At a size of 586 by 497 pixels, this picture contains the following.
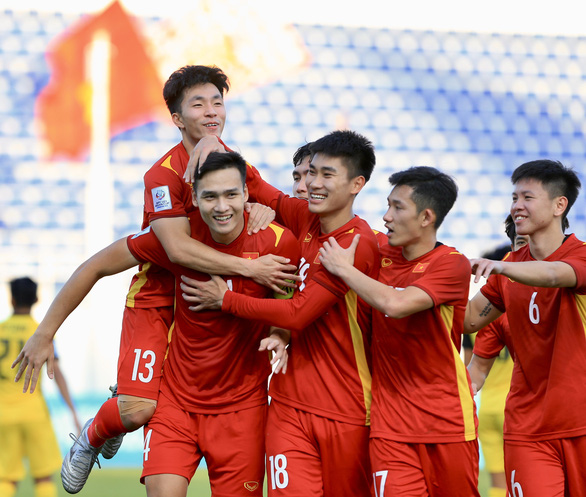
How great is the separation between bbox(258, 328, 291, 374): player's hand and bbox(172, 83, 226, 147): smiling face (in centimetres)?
119

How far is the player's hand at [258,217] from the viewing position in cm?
430

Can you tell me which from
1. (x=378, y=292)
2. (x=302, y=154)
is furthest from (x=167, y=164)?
(x=378, y=292)

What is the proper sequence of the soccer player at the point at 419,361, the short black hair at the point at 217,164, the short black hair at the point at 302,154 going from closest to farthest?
1. the soccer player at the point at 419,361
2. the short black hair at the point at 217,164
3. the short black hair at the point at 302,154

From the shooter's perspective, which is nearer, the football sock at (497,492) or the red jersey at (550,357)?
the red jersey at (550,357)

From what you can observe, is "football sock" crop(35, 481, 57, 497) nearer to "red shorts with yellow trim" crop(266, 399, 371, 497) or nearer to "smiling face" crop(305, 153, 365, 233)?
"red shorts with yellow trim" crop(266, 399, 371, 497)

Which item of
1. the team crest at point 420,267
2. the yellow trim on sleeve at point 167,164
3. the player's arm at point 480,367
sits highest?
the yellow trim on sleeve at point 167,164

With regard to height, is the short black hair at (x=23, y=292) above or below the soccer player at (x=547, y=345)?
above

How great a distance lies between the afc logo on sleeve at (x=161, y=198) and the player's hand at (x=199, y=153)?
12cm

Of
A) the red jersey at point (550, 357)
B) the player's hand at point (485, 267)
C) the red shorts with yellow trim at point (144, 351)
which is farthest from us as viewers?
the red shorts with yellow trim at point (144, 351)

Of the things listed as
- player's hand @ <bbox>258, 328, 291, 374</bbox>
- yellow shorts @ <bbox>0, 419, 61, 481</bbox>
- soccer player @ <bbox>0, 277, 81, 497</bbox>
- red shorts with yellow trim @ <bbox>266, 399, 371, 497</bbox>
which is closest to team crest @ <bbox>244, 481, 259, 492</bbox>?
red shorts with yellow trim @ <bbox>266, 399, 371, 497</bbox>

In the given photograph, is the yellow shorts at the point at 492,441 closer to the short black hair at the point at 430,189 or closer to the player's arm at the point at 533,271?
the player's arm at the point at 533,271

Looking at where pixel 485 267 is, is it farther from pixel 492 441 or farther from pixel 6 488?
pixel 6 488

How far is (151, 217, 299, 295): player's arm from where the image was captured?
4148 millimetres

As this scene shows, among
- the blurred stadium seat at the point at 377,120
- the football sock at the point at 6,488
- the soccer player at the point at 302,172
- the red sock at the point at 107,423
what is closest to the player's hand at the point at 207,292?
the red sock at the point at 107,423
